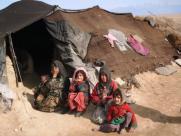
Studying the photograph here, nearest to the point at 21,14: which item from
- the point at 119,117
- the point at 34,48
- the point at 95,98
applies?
the point at 34,48

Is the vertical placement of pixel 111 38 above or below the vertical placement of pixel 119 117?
above

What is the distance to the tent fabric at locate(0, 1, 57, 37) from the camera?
8.52 metres

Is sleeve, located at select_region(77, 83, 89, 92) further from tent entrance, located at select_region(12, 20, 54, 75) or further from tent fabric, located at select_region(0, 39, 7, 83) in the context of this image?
tent entrance, located at select_region(12, 20, 54, 75)

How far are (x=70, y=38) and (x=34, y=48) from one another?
185 cm

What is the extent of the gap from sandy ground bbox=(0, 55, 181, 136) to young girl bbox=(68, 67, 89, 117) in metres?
0.19

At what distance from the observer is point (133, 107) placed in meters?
7.98

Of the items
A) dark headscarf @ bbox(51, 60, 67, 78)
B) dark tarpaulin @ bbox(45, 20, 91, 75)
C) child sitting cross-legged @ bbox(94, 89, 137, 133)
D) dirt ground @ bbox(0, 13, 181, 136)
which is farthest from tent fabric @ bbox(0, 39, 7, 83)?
child sitting cross-legged @ bbox(94, 89, 137, 133)

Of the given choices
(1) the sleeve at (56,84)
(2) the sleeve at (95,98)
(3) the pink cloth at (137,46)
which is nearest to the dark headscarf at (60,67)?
(1) the sleeve at (56,84)

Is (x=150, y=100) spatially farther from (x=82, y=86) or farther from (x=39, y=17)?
(x=39, y=17)

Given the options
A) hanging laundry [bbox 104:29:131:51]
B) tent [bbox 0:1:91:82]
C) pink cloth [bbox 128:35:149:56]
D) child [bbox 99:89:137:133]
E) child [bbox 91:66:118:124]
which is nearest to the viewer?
child [bbox 99:89:137:133]

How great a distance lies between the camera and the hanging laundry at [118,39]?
10.1m

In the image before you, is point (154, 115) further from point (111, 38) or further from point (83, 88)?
point (111, 38)

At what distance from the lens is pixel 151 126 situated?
7.07 m

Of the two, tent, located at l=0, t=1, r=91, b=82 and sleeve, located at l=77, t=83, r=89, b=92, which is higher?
tent, located at l=0, t=1, r=91, b=82
